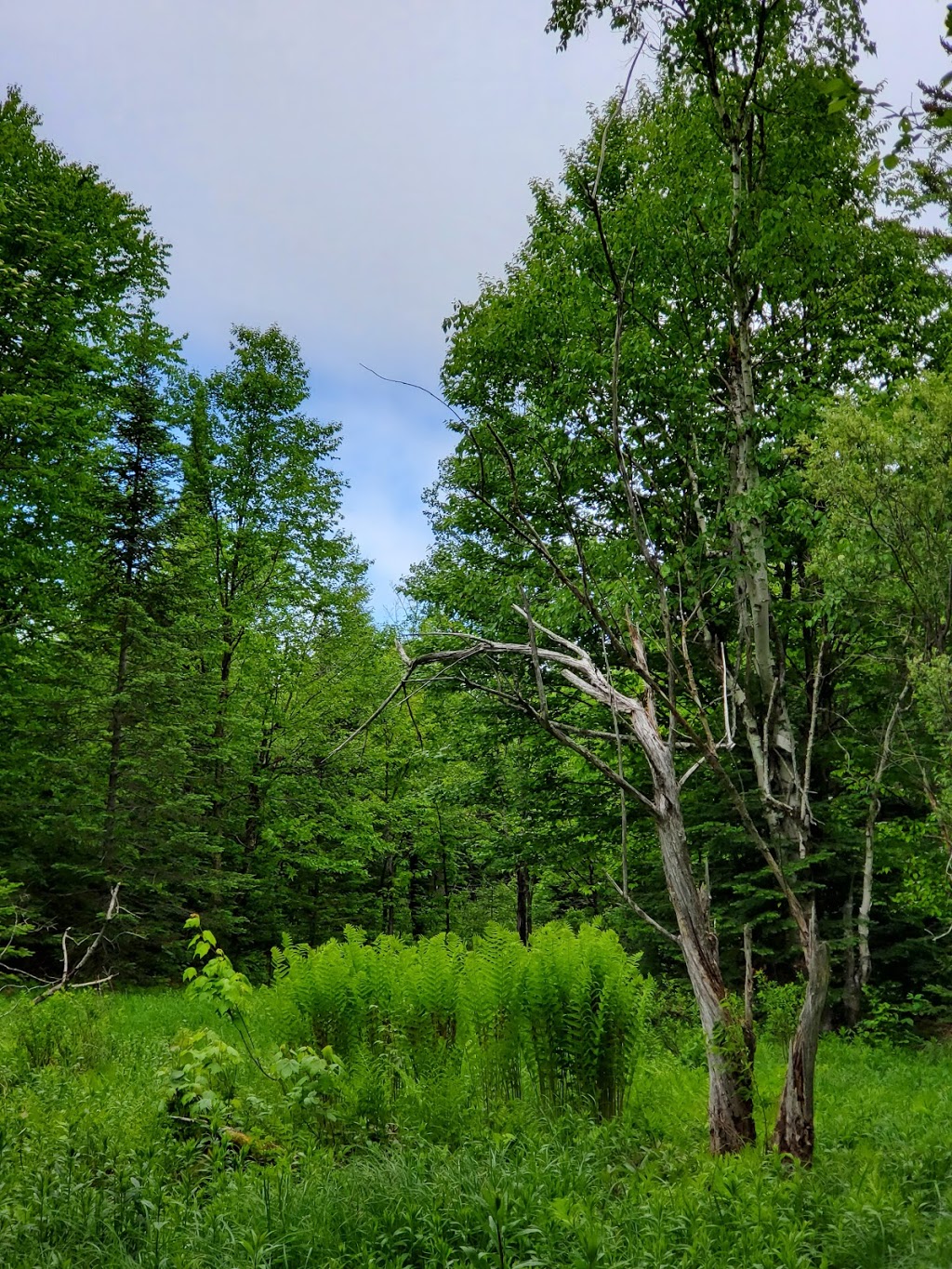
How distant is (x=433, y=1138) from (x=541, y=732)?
806 centimetres

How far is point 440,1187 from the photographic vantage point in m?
3.42

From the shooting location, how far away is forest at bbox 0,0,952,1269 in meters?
3.54

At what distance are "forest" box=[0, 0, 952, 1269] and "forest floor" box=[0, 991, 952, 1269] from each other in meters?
0.03

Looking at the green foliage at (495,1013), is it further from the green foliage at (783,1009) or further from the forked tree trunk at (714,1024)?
the green foliage at (783,1009)

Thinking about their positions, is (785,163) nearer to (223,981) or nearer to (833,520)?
(833,520)

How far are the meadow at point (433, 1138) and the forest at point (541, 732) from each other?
0.10 ft

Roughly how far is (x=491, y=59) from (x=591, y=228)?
28.7 feet

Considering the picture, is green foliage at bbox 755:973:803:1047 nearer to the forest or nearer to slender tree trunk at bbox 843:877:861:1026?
the forest

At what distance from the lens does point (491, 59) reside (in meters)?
3.40

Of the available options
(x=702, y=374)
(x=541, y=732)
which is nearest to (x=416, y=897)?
(x=541, y=732)

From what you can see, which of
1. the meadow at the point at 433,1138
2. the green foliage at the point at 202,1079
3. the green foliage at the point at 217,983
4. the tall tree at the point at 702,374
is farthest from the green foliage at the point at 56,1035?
the tall tree at the point at 702,374

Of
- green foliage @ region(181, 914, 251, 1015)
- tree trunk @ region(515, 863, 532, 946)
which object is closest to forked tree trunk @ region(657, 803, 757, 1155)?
green foliage @ region(181, 914, 251, 1015)

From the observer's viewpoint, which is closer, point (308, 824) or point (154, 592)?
point (154, 592)

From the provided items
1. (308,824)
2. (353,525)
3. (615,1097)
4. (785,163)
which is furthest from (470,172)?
(353,525)
